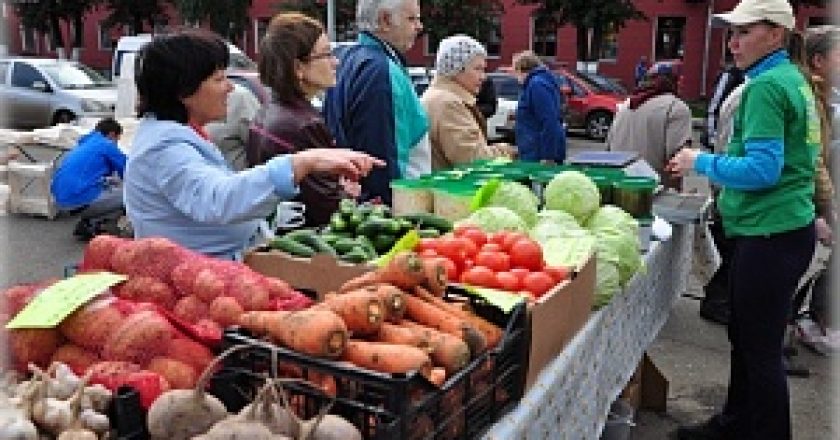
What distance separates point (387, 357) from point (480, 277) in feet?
2.39

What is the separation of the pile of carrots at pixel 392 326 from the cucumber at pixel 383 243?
635 millimetres

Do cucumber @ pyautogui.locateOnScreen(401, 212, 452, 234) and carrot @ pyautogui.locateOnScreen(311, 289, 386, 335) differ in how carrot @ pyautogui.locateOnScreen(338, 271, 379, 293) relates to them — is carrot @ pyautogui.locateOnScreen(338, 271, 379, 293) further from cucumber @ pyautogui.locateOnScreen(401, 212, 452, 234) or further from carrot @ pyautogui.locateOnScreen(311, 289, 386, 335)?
cucumber @ pyautogui.locateOnScreen(401, 212, 452, 234)

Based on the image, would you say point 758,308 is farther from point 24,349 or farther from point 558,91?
point 558,91

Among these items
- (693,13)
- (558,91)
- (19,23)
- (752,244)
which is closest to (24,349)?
(752,244)

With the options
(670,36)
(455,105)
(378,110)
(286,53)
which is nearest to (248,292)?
(286,53)

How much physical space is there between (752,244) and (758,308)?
0.83 ft

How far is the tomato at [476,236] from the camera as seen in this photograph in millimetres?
2520

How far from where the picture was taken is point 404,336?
67.4 inches

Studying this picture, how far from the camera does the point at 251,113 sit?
217 inches

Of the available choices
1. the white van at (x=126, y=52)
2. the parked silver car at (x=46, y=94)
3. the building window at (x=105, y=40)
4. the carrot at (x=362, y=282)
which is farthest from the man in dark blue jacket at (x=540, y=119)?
the building window at (x=105, y=40)

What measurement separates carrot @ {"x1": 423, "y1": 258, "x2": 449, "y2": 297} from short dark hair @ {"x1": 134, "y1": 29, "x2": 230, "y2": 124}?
0.86 m

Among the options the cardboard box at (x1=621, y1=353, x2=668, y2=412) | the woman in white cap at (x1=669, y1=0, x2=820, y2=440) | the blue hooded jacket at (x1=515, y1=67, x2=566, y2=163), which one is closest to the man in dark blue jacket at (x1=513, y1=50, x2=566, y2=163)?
the blue hooded jacket at (x1=515, y1=67, x2=566, y2=163)

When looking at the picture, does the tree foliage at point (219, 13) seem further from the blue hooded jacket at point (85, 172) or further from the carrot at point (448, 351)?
the carrot at point (448, 351)

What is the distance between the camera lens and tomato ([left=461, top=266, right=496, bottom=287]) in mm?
2251
